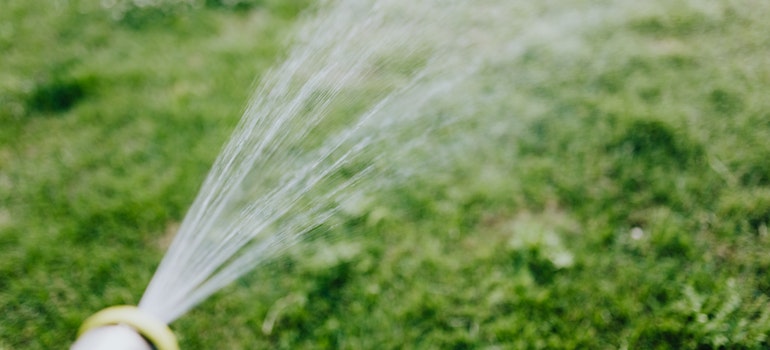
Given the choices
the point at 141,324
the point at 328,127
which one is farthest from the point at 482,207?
the point at 141,324

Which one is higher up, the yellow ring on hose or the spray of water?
the yellow ring on hose

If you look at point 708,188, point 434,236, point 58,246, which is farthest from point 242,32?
point 708,188

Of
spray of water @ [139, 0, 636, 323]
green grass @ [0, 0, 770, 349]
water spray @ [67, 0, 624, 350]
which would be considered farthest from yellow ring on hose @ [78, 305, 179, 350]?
green grass @ [0, 0, 770, 349]

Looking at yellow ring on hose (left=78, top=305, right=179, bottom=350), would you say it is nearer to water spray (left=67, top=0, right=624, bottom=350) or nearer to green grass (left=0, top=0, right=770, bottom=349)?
water spray (left=67, top=0, right=624, bottom=350)

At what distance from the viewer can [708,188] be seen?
302cm

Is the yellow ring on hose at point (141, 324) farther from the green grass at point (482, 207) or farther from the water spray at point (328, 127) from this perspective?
the green grass at point (482, 207)

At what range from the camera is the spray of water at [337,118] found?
9.18ft

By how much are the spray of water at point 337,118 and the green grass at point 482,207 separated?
0.19m

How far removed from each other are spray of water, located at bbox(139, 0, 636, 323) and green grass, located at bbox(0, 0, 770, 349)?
0.19 m

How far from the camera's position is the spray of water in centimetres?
280

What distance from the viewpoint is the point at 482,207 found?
10.2 ft

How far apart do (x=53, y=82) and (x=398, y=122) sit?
8.71ft

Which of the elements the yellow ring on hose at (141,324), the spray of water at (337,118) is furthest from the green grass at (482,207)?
the yellow ring on hose at (141,324)

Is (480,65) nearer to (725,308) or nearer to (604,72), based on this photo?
(604,72)
